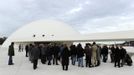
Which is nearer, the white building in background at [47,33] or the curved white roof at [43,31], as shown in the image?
the white building in background at [47,33]

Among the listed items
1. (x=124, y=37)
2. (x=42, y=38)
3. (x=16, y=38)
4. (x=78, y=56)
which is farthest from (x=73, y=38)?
(x=78, y=56)

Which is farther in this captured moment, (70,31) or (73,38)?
(70,31)

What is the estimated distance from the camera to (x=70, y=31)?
73.9m

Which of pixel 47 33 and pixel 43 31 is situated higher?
pixel 43 31

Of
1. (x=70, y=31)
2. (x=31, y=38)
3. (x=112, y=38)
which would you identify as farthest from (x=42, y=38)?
(x=112, y=38)

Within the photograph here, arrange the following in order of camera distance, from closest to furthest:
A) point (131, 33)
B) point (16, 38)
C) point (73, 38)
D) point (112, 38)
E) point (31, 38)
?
point (131, 33)
point (112, 38)
point (73, 38)
point (31, 38)
point (16, 38)

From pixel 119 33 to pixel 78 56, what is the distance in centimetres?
2611

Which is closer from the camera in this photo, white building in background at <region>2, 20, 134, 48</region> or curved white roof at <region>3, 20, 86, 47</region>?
white building in background at <region>2, 20, 134, 48</region>

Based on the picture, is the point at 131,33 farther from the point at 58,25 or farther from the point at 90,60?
the point at 58,25

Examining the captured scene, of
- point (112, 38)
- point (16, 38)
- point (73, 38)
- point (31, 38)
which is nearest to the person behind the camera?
point (112, 38)

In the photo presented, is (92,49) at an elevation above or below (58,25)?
below

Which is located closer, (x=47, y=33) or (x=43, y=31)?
(x=47, y=33)

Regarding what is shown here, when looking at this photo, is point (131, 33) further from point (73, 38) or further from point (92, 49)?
point (92, 49)

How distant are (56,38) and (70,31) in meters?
11.7
